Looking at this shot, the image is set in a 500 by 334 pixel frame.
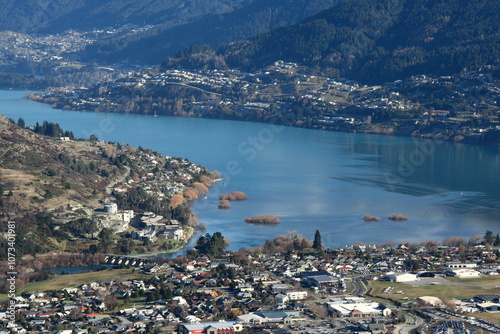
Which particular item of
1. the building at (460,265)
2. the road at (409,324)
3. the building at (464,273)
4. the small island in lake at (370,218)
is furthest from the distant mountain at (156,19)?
the road at (409,324)

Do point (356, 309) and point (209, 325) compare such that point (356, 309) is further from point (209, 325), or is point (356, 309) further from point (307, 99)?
point (307, 99)

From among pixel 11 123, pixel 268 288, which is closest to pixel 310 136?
pixel 11 123

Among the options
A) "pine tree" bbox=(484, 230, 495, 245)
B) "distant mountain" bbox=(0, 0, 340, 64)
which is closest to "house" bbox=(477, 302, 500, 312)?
"pine tree" bbox=(484, 230, 495, 245)

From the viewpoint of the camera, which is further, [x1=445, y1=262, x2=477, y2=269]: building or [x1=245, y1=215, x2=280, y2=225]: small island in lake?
[x1=245, y1=215, x2=280, y2=225]: small island in lake

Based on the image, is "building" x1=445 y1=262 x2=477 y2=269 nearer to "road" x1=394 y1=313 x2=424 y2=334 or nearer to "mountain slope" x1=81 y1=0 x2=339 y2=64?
"road" x1=394 y1=313 x2=424 y2=334

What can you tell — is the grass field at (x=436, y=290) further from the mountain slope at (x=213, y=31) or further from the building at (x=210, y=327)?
the mountain slope at (x=213, y=31)

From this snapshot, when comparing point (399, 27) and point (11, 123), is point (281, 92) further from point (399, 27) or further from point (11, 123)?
point (11, 123)
